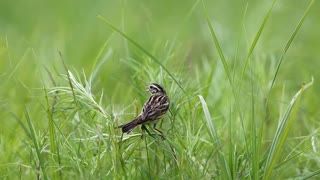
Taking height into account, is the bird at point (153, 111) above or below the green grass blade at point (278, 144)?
above

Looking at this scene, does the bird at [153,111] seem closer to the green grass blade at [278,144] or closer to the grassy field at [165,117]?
the grassy field at [165,117]

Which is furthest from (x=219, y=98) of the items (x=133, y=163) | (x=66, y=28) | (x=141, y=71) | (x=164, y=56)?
(x=66, y=28)

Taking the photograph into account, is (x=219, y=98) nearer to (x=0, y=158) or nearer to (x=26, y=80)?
(x=26, y=80)

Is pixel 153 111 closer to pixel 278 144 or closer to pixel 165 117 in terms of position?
pixel 165 117

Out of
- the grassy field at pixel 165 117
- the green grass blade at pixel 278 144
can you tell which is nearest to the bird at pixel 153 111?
the grassy field at pixel 165 117

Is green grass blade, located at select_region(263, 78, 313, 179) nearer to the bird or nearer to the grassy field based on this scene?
the grassy field

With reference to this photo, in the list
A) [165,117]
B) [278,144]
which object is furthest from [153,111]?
[278,144]
